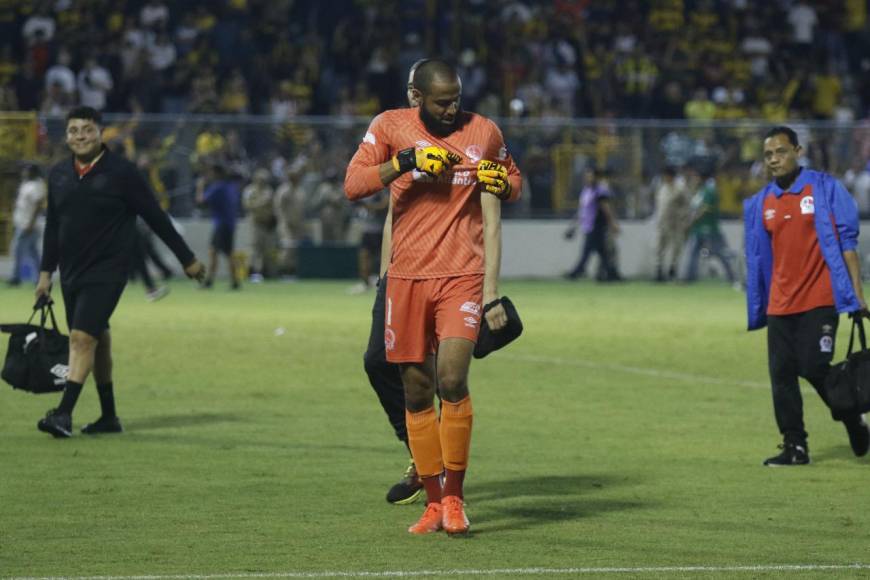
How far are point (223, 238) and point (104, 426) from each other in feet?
60.6

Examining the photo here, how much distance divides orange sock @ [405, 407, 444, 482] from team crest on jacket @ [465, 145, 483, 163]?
4.02 feet

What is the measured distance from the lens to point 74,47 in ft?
117

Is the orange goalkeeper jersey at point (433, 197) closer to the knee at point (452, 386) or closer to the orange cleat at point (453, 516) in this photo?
the knee at point (452, 386)

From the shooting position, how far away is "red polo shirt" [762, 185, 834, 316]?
11070 millimetres

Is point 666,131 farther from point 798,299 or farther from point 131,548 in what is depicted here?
point 131,548

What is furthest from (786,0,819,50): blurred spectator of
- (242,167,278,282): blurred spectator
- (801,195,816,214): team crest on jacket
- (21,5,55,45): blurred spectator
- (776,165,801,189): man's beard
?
(801,195,816,214): team crest on jacket

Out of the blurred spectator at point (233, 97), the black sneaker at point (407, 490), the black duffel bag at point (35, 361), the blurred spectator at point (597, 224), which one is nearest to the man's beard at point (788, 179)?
the black sneaker at point (407, 490)

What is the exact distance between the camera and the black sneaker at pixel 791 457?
11062 millimetres

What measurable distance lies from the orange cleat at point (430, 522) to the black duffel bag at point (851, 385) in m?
3.07

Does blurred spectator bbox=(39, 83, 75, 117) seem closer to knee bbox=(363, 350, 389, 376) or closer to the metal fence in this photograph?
the metal fence

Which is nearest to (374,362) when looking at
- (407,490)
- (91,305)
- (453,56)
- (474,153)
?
(407,490)

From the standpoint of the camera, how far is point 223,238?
3094 centimetres

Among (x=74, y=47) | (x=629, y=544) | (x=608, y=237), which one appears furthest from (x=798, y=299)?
(x=74, y=47)

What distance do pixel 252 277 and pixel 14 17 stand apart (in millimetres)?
7763
